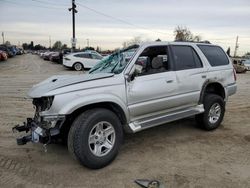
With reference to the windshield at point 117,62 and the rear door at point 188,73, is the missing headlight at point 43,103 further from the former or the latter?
the rear door at point 188,73

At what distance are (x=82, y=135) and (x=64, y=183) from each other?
2.23 feet

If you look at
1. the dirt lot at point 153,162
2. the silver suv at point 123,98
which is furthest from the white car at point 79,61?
the silver suv at point 123,98

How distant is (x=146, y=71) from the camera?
197 inches

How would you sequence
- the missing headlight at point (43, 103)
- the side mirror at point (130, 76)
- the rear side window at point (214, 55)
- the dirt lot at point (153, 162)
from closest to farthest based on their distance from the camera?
the dirt lot at point (153, 162) → the missing headlight at point (43, 103) → the side mirror at point (130, 76) → the rear side window at point (214, 55)

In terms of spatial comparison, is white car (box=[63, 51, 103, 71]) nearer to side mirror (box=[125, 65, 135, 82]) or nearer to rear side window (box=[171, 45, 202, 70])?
rear side window (box=[171, 45, 202, 70])

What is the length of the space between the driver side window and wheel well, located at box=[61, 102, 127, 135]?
2.23 feet

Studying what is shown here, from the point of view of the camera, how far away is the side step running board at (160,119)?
15.7 feet

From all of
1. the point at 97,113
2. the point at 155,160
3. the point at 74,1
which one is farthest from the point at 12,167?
the point at 74,1

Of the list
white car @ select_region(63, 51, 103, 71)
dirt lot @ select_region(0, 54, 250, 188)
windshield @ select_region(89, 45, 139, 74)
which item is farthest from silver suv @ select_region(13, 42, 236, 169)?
white car @ select_region(63, 51, 103, 71)

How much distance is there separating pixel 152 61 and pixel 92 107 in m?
1.38

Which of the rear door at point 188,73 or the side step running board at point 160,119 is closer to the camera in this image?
the side step running board at point 160,119

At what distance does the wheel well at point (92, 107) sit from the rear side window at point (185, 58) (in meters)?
1.54

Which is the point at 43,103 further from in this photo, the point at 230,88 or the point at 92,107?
the point at 230,88

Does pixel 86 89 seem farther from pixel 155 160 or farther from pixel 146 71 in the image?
pixel 155 160
